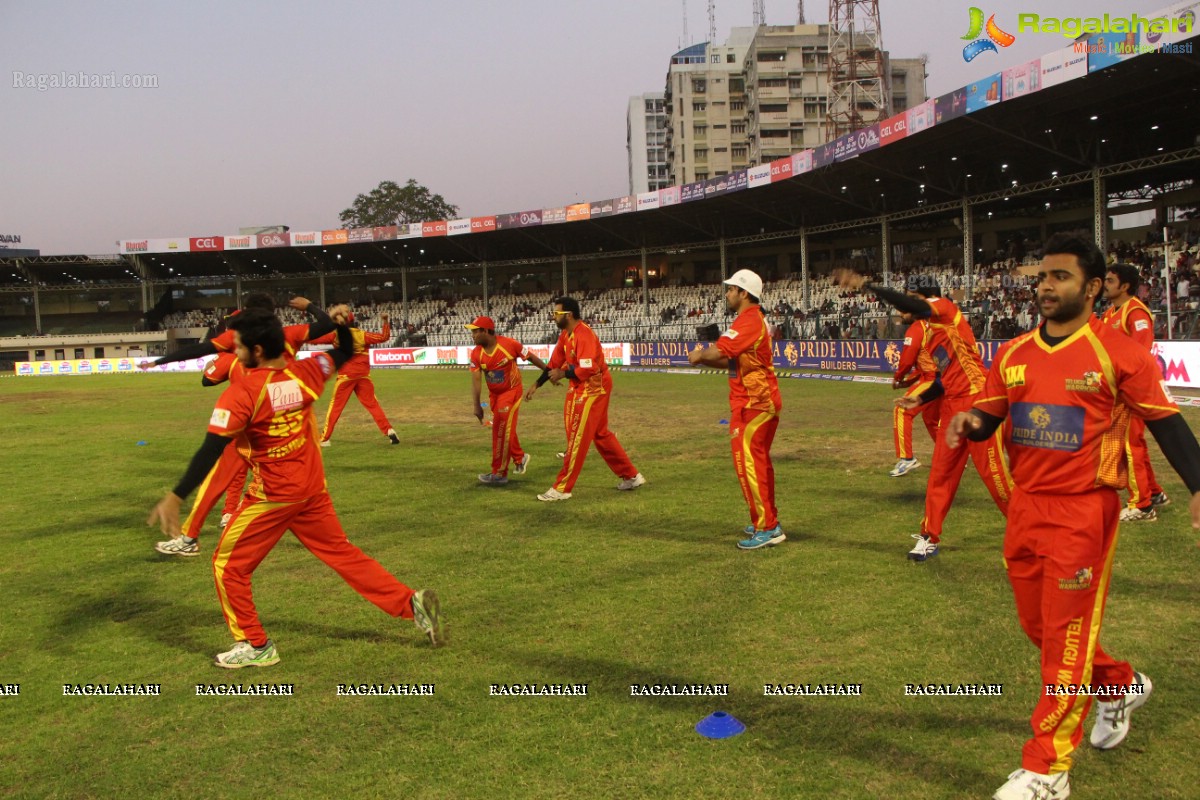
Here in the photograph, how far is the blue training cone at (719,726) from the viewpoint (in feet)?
12.6

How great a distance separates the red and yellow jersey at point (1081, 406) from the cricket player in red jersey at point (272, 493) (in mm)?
3263

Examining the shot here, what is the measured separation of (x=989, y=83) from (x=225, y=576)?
1012 inches

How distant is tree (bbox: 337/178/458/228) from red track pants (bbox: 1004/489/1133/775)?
289 ft

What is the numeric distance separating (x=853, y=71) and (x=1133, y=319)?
70497 mm

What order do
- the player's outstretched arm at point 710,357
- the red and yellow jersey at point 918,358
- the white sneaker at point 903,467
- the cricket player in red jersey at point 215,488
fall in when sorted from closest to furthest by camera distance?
the player's outstretched arm at point 710,357 → the cricket player in red jersey at point 215,488 → the red and yellow jersey at point 918,358 → the white sneaker at point 903,467

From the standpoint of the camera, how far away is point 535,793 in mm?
3404

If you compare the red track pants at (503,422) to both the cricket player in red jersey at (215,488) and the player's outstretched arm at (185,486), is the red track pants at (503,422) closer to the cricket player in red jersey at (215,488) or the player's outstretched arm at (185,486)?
the cricket player in red jersey at (215,488)

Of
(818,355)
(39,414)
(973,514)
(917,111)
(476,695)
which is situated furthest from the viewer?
(818,355)

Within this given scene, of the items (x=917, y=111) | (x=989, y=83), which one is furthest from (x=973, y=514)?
(x=917, y=111)

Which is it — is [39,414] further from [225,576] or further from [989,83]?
[989,83]

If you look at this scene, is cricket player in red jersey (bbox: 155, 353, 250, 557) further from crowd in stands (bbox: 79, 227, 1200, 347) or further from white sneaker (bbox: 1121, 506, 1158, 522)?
crowd in stands (bbox: 79, 227, 1200, 347)

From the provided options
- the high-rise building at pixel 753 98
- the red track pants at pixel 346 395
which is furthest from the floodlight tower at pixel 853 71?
the red track pants at pixel 346 395

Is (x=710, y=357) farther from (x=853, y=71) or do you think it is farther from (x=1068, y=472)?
(x=853, y=71)

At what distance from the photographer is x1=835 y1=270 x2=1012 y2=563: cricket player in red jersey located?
6.07m
